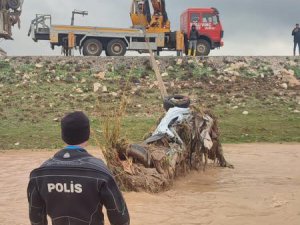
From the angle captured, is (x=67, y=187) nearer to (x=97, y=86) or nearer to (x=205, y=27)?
(x=97, y=86)

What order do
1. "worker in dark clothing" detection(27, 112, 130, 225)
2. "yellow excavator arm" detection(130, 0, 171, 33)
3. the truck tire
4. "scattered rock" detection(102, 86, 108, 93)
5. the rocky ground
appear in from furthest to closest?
the truck tire
"yellow excavator arm" detection(130, 0, 171, 33)
"scattered rock" detection(102, 86, 108, 93)
the rocky ground
"worker in dark clothing" detection(27, 112, 130, 225)

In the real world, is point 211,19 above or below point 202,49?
above

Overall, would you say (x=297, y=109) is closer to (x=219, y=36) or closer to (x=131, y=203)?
(x=219, y=36)

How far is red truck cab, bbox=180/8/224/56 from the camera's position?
84.1ft

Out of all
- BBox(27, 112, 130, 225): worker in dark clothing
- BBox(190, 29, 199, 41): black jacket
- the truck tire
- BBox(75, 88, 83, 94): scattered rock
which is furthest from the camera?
the truck tire

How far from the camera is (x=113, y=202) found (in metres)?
3.35

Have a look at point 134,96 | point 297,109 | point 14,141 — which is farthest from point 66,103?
point 297,109

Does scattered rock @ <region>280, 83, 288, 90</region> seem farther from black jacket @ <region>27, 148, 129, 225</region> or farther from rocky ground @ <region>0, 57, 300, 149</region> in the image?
black jacket @ <region>27, 148, 129, 225</region>

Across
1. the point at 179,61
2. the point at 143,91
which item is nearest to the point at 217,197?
the point at 143,91

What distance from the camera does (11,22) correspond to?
2748 centimetres

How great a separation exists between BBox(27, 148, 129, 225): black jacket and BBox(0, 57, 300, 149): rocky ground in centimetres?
1081

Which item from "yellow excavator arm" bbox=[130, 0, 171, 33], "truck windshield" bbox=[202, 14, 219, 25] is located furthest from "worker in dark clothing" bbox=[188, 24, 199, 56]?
"yellow excavator arm" bbox=[130, 0, 171, 33]

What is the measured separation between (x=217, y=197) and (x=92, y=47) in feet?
58.4

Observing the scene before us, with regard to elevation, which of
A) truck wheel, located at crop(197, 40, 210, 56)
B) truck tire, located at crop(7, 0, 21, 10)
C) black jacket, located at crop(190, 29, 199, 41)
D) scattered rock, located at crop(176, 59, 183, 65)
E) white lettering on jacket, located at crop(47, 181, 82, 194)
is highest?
truck tire, located at crop(7, 0, 21, 10)
